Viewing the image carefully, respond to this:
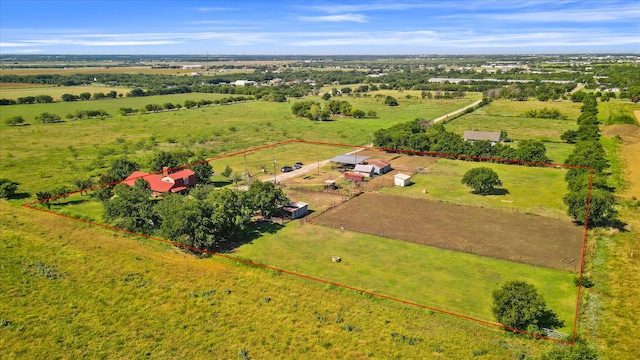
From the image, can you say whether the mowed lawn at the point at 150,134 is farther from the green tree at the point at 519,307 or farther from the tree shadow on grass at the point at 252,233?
the green tree at the point at 519,307

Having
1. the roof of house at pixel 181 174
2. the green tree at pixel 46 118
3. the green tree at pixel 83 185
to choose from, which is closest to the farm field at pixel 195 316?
the roof of house at pixel 181 174

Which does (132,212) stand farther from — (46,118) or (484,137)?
(46,118)

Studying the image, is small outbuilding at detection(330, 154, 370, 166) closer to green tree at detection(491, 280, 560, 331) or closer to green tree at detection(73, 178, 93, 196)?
green tree at detection(73, 178, 93, 196)

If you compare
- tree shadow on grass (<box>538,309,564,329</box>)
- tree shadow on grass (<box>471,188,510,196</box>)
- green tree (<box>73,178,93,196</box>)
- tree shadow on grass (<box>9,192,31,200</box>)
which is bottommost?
tree shadow on grass (<box>538,309,564,329</box>)

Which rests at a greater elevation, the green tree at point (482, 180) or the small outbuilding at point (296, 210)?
the green tree at point (482, 180)

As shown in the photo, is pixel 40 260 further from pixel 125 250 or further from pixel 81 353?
pixel 81 353

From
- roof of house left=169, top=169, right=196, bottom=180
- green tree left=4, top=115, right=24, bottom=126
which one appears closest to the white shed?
roof of house left=169, top=169, right=196, bottom=180

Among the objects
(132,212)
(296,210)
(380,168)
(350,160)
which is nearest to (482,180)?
(380,168)
